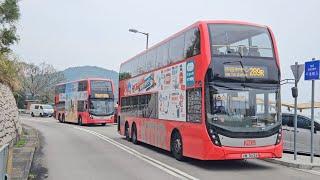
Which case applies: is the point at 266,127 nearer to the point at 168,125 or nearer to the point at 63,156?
the point at 168,125

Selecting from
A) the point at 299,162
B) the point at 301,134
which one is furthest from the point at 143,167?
the point at 301,134

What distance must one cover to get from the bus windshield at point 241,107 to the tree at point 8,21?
889 centimetres

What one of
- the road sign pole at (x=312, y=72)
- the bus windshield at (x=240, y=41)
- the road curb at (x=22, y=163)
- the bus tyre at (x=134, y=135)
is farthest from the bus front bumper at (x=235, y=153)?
the bus tyre at (x=134, y=135)

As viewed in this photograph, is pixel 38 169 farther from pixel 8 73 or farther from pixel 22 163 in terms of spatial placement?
pixel 8 73

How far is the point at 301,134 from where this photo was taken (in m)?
16.4

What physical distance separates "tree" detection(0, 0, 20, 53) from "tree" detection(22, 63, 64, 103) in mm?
70270

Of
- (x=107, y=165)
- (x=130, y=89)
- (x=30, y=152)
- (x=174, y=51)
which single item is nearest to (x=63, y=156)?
(x=30, y=152)

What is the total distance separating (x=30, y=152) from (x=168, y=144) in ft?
15.0

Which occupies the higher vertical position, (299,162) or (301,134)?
(301,134)

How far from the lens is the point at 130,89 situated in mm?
22500

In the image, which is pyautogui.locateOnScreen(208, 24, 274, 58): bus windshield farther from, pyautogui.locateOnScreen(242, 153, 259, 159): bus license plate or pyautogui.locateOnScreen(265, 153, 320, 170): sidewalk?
pyautogui.locateOnScreen(265, 153, 320, 170): sidewalk

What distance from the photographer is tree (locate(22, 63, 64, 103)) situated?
8850 centimetres

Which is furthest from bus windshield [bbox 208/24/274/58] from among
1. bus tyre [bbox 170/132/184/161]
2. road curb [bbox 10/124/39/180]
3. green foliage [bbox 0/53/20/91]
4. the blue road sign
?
green foliage [bbox 0/53/20/91]

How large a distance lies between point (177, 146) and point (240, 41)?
12.7 feet
